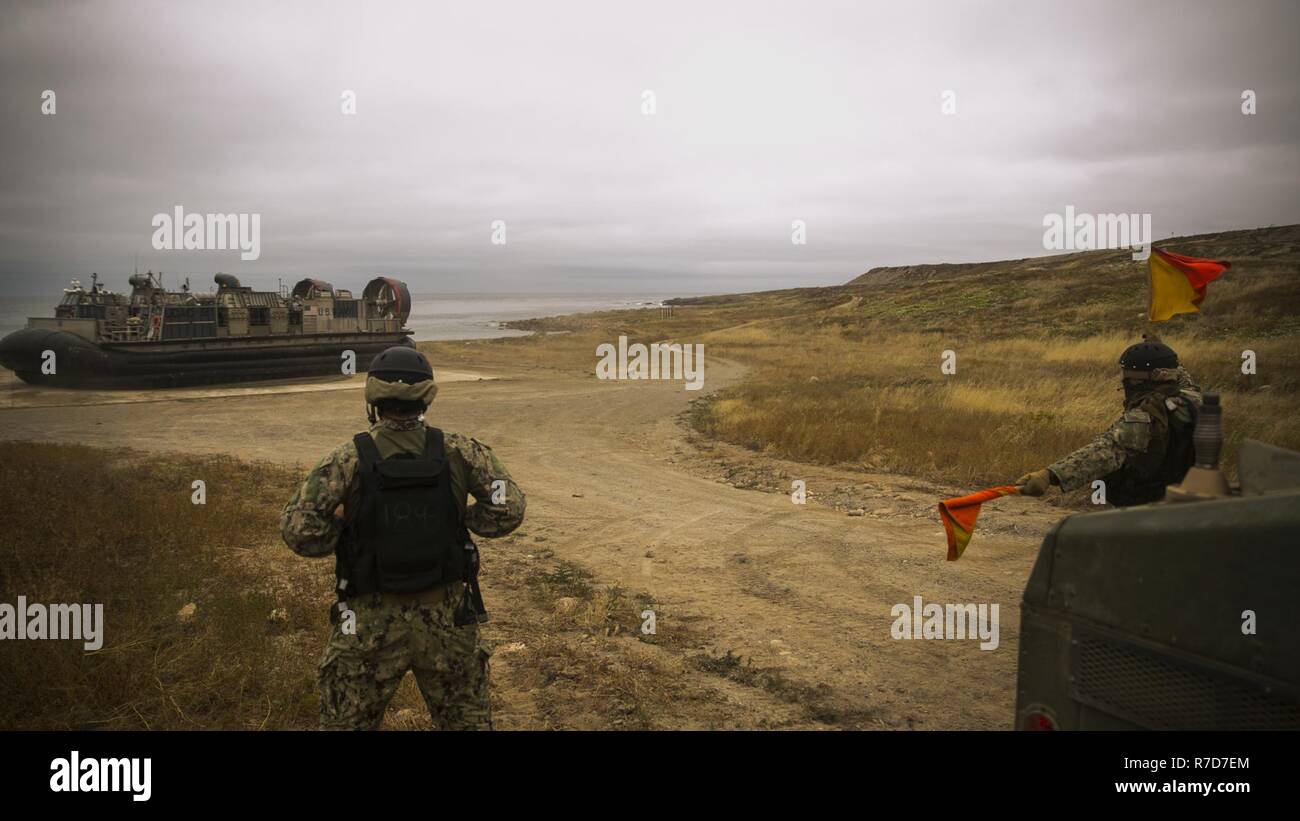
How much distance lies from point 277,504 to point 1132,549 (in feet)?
30.7

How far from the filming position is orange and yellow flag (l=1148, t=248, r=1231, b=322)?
20.0ft

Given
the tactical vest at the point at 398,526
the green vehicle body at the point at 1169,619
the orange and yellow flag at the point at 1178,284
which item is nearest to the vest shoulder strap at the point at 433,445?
the tactical vest at the point at 398,526

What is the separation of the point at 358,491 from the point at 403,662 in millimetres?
741

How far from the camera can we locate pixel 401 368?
10.8 feet

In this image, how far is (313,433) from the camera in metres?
15.5

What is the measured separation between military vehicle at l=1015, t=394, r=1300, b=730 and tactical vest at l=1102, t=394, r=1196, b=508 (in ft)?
6.99

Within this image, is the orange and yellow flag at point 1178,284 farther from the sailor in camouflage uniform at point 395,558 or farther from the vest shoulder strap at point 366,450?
the vest shoulder strap at point 366,450

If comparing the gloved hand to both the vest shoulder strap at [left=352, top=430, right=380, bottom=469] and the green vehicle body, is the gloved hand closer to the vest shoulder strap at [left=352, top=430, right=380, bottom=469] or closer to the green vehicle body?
the green vehicle body

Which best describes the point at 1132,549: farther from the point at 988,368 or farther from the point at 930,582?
the point at 988,368

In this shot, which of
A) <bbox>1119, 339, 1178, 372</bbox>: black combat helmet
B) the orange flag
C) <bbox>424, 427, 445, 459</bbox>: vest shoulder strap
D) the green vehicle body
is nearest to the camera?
the green vehicle body

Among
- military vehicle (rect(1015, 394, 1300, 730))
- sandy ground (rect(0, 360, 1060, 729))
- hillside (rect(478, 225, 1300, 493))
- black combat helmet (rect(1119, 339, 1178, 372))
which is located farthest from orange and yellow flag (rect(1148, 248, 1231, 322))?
hillside (rect(478, 225, 1300, 493))

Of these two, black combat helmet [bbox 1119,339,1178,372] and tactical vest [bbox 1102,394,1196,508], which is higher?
black combat helmet [bbox 1119,339,1178,372]

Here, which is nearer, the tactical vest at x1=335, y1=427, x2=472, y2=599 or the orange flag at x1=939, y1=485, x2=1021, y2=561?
the tactical vest at x1=335, y1=427, x2=472, y2=599
